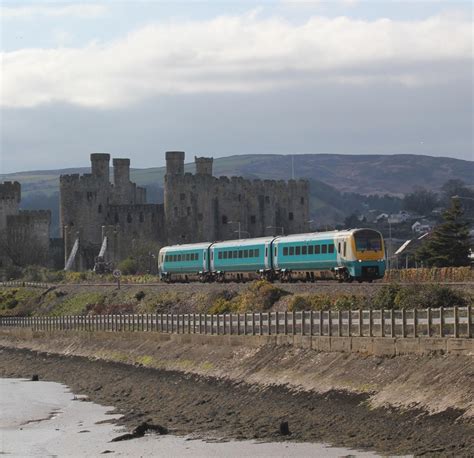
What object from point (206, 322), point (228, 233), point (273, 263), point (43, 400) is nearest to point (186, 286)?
point (273, 263)

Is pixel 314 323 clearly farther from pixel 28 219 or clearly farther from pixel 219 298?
pixel 28 219

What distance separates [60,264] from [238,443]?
11666 cm

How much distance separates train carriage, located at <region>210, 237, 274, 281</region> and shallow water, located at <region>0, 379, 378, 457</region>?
20.7 m

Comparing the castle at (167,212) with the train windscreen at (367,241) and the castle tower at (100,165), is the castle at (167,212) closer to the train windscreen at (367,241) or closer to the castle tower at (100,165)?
the castle tower at (100,165)

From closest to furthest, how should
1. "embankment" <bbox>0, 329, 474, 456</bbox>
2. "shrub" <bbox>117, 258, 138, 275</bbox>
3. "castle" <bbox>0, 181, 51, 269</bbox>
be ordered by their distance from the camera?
"embankment" <bbox>0, 329, 474, 456</bbox>
"shrub" <bbox>117, 258, 138, 275</bbox>
"castle" <bbox>0, 181, 51, 269</bbox>

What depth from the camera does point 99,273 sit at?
126 metres

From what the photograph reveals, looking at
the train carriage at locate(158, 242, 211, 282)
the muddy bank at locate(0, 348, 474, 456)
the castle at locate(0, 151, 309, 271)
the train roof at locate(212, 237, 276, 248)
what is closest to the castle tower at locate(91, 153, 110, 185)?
the castle at locate(0, 151, 309, 271)

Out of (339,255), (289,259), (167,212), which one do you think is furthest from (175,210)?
(339,255)

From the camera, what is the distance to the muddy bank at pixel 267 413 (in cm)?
3206

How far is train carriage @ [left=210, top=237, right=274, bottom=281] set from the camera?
252ft

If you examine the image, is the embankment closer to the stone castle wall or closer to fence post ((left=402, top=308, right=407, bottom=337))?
fence post ((left=402, top=308, right=407, bottom=337))

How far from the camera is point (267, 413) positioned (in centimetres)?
3978

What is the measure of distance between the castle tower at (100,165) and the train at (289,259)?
6011cm

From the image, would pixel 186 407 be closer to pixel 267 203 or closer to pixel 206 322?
pixel 206 322
